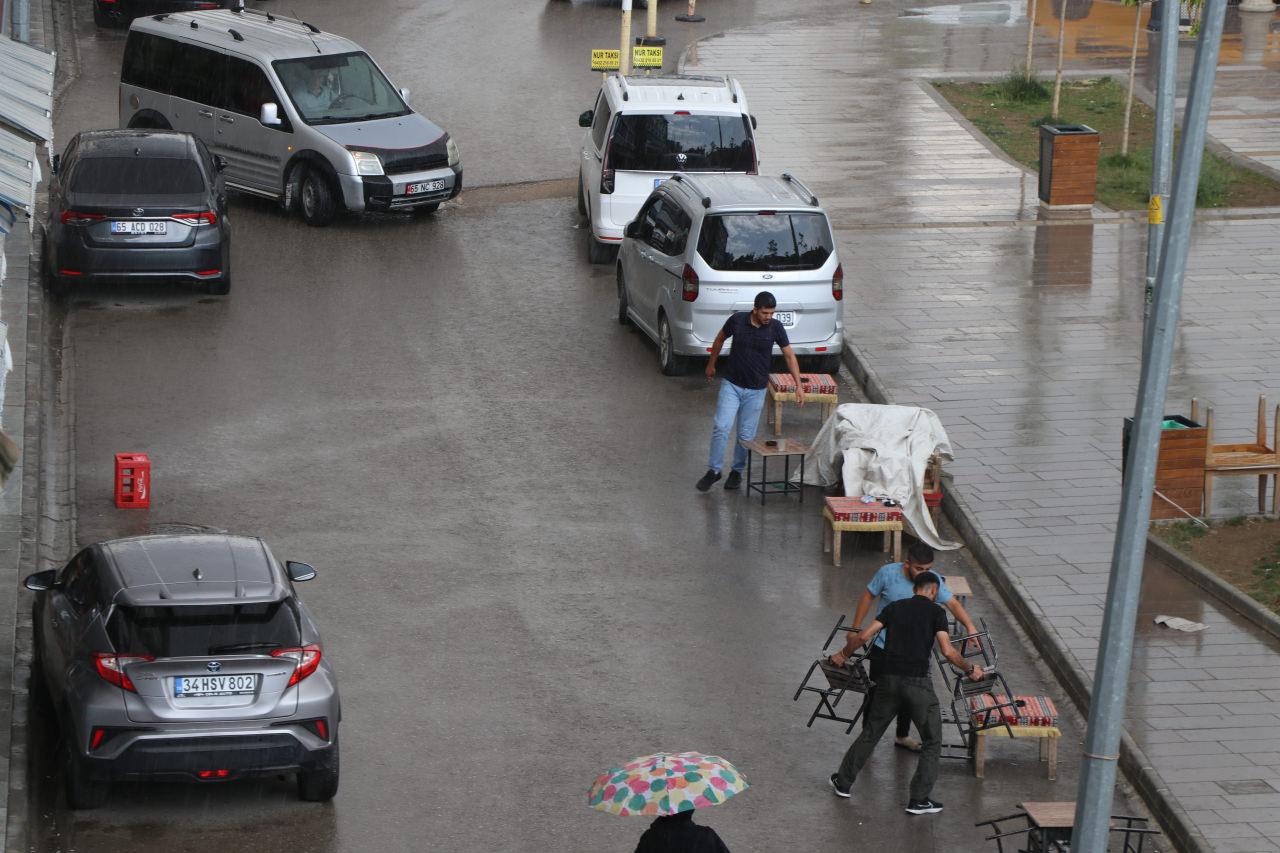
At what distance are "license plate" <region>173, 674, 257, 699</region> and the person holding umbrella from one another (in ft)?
8.37

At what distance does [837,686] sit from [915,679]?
930 millimetres

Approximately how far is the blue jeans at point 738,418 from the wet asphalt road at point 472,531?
409 millimetres

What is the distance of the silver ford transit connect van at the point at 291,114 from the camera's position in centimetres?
2391

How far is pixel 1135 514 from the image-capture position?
336 inches

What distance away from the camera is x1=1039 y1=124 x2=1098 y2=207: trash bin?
25.0m

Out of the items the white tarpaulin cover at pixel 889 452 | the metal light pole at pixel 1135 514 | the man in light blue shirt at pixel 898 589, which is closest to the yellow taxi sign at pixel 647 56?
the white tarpaulin cover at pixel 889 452

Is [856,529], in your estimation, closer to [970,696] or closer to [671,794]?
[970,696]

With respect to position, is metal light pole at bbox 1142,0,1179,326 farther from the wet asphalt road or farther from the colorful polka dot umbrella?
the colorful polka dot umbrella

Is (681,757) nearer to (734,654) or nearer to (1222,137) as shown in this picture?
(734,654)

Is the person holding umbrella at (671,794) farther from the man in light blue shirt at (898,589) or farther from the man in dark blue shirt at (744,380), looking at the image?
the man in dark blue shirt at (744,380)

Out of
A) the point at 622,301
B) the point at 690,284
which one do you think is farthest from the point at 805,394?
the point at 622,301

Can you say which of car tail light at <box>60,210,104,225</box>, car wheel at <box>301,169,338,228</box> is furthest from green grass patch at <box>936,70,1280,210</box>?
car tail light at <box>60,210,104,225</box>

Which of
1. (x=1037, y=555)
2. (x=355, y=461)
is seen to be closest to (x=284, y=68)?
(x=355, y=461)

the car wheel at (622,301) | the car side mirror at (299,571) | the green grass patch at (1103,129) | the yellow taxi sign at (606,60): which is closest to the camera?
the car side mirror at (299,571)
